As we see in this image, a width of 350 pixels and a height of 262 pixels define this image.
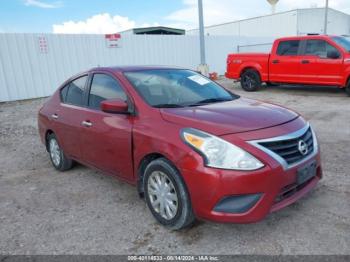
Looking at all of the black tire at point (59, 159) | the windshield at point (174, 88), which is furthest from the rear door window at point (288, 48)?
the black tire at point (59, 159)

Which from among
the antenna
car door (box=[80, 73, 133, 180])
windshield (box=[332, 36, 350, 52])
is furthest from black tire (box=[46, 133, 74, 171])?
the antenna

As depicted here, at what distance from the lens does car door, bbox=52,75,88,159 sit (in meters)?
4.12

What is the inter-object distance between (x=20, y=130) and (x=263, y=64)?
801 centimetres

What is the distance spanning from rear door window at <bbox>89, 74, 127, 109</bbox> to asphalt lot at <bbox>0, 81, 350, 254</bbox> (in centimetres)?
115

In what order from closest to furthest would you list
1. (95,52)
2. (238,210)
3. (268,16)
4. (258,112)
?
(238,210), (258,112), (95,52), (268,16)

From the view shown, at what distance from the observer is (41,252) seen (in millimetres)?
2822

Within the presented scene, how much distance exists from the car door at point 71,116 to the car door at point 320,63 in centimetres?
798

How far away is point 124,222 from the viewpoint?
3256 millimetres

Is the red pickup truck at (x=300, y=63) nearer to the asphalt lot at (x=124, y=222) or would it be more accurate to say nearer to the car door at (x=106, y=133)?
the asphalt lot at (x=124, y=222)

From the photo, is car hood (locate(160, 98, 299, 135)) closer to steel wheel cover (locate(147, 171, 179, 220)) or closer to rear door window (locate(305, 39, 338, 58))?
steel wheel cover (locate(147, 171, 179, 220))

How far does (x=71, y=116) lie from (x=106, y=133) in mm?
930

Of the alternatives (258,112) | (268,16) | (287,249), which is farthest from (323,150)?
(268,16)

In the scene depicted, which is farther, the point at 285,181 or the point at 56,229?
the point at 56,229

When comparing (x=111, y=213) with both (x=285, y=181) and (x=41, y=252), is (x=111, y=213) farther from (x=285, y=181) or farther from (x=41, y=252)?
Answer: (x=285, y=181)
